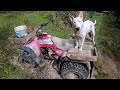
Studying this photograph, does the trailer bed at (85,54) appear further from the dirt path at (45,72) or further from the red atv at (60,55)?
the dirt path at (45,72)

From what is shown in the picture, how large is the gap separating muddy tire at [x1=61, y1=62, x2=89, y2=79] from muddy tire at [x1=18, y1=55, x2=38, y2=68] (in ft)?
2.77

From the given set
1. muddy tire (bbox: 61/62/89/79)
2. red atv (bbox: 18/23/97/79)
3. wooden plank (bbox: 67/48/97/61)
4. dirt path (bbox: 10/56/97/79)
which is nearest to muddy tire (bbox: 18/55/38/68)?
red atv (bbox: 18/23/97/79)

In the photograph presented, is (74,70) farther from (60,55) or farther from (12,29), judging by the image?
(12,29)

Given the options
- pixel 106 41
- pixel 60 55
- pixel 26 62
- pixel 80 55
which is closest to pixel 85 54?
pixel 80 55

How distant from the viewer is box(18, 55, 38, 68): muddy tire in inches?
260

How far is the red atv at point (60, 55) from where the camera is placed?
20.3 feet

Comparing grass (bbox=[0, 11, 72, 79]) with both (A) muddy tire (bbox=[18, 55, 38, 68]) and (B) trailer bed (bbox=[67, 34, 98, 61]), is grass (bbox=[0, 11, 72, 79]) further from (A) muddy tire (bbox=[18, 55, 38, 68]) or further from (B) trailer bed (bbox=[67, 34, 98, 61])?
(B) trailer bed (bbox=[67, 34, 98, 61])

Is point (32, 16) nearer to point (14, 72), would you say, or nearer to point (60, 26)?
point (60, 26)

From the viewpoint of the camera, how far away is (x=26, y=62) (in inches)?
265

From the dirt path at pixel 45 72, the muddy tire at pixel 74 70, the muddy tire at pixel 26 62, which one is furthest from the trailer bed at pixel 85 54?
the muddy tire at pixel 26 62
